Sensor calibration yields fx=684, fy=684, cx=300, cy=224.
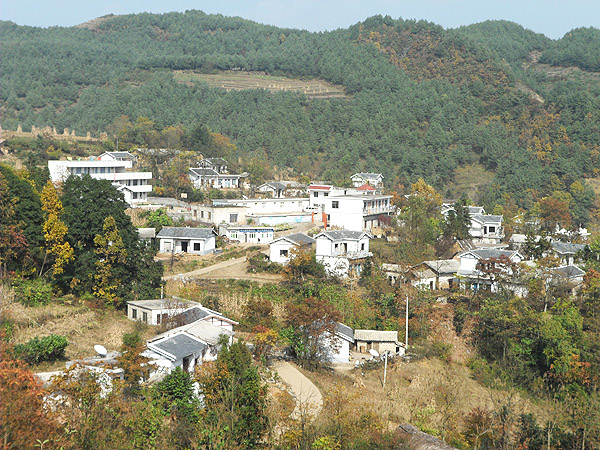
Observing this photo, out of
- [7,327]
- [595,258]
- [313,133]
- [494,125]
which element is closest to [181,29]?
[313,133]

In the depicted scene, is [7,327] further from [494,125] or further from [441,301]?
[494,125]

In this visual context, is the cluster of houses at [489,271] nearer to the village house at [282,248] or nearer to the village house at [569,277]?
the village house at [569,277]

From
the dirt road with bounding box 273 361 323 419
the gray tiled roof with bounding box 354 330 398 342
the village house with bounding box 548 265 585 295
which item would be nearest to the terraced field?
the village house with bounding box 548 265 585 295

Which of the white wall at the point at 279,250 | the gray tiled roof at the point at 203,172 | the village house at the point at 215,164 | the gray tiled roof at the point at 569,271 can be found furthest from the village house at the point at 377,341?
the village house at the point at 215,164

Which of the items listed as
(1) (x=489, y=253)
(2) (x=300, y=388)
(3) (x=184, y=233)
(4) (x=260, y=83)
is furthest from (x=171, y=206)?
(4) (x=260, y=83)

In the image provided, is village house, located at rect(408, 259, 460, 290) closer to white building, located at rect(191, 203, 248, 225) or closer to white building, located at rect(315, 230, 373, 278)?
white building, located at rect(315, 230, 373, 278)

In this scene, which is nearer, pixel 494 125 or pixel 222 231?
pixel 222 231
